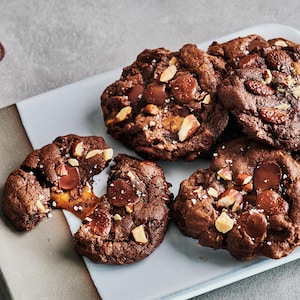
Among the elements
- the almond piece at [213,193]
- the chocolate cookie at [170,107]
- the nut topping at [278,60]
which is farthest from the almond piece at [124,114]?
the nut topping at [278,60]

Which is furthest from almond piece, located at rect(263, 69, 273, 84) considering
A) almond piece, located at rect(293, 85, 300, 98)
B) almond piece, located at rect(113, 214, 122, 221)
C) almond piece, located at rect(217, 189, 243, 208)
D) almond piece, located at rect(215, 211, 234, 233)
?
almond piece, located at rect(113, 214, 122, 221)

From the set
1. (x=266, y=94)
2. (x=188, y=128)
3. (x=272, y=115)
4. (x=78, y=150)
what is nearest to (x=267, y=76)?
(x=266, y=94)

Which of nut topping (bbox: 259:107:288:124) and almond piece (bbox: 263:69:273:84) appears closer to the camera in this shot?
nut topping (bbox: 259:107:288:124)

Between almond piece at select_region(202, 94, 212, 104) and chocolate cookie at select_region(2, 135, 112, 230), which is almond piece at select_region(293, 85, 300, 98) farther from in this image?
chocolate cookie at select_region(2, 135, 112, 230)

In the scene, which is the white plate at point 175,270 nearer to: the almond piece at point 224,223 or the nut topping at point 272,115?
the almond piece at point 224,223

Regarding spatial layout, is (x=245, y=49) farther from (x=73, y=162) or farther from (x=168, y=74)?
(x=73, y=162)

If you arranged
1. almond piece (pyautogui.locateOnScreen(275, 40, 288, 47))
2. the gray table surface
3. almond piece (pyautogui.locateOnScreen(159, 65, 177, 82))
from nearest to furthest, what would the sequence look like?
almond piece (pyautogui.locateOnScreen(159, 65, 177, 82)) → almond piece (pyautogui.locateOnScreen(275, 40, 288, 47)) → the gray table surface
